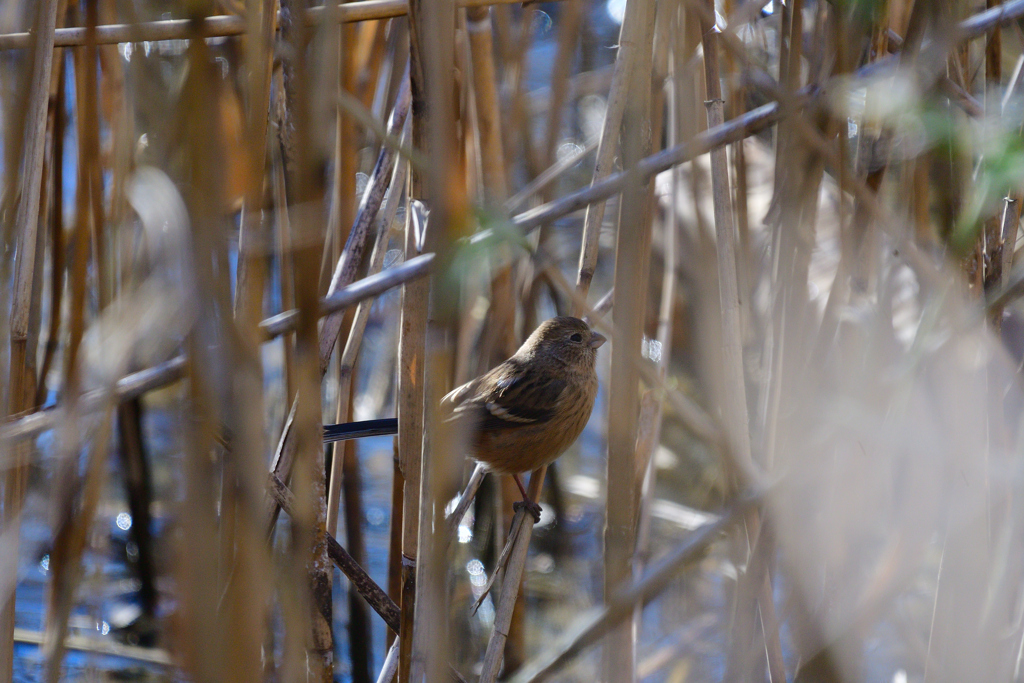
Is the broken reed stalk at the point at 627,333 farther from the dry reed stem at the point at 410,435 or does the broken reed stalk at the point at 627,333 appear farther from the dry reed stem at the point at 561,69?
the dry reed stem at the point at 561,69

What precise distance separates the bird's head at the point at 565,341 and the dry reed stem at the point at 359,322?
0.83 m

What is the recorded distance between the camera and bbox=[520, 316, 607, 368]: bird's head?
2824 mm

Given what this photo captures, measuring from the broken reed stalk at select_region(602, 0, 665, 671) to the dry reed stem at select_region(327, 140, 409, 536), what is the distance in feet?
2.67

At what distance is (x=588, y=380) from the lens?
116 inches

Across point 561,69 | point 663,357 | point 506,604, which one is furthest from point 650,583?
point 561,69

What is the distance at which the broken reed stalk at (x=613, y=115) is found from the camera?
150cm

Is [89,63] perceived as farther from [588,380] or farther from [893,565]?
[893,565]

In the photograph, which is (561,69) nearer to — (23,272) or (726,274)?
(726,274)

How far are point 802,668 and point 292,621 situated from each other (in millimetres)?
1387

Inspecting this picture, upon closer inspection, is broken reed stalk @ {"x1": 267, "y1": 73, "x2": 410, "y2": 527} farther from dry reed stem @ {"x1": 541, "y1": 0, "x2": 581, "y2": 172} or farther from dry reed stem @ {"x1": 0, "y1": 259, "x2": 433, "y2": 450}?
dry reed stem @ {"x1": 541, "y1": 0, "x2": 581, "y2": 172}

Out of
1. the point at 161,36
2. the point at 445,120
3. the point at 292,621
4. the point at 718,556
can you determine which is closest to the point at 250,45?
the point at 445,120

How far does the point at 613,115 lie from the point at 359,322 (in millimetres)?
871

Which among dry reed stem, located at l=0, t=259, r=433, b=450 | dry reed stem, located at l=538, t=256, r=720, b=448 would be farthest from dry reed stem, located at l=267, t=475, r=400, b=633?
dry reed stem, located at l=538, t=256, r=720, b=448

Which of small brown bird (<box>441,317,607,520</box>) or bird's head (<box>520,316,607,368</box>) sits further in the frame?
bird's head (<box>520,316,607,368</box>)
